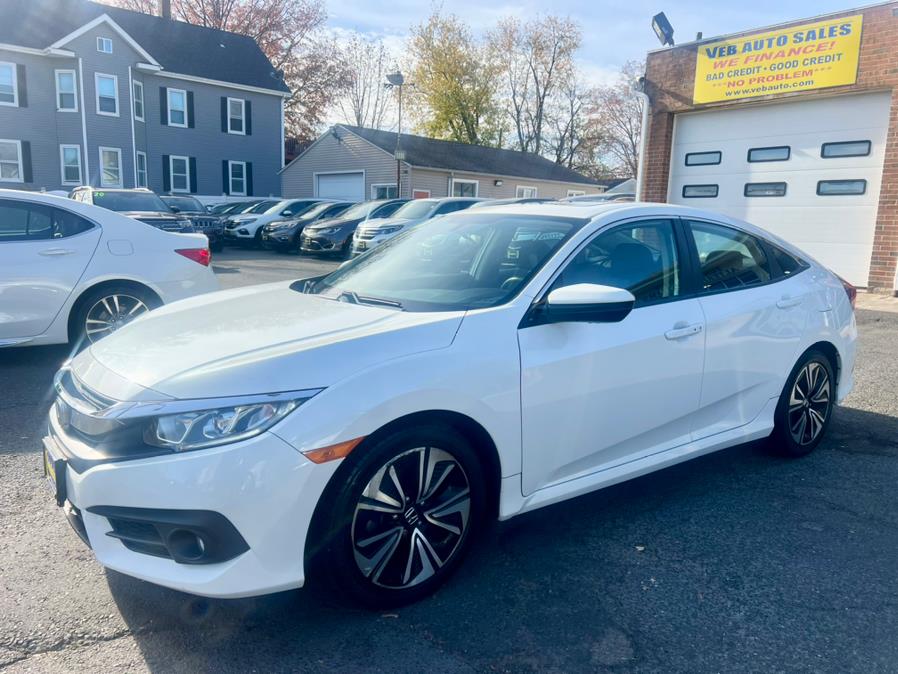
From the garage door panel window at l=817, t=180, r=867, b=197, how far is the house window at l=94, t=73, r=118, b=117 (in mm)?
25594

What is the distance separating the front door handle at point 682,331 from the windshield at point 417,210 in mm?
12554

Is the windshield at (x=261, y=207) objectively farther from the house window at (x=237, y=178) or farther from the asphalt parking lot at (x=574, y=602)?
the asphalt parking lot at (x=574, y=602)

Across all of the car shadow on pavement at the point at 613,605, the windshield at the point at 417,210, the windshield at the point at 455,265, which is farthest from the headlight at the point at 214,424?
the windshield at the point at 417,210

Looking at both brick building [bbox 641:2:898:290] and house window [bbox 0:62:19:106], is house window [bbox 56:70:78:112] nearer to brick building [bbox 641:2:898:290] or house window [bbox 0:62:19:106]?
→ house window [bbox 0:62:19:106]

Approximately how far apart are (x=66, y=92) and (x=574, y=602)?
3073 cm

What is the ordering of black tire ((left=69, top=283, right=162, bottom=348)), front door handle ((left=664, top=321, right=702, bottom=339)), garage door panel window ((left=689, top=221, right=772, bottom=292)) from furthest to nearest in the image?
black tire ((left=69, top=283, right=162, bottom=348))
garage door panel window ((left=689, top=221, right=772, bottom=292))
front door handle ((left=664, top=321, right=702, bottom=339))

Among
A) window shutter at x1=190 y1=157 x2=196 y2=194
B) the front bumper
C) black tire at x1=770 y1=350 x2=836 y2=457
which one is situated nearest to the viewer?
the front bumper

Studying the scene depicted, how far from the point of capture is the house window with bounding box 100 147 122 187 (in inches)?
1104

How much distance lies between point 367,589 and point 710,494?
2167 millimetres

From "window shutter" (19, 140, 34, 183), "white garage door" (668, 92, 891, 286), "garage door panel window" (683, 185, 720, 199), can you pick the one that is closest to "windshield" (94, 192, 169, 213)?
"garage door panel window" (683, 185, 720, 199)

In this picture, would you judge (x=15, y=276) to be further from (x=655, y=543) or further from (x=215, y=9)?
(x=215, y=9)

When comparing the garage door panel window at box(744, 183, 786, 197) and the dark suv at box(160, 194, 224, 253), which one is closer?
the garage door panel window at box(744, 183, 786, 197)

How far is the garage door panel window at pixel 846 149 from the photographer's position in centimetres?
1218

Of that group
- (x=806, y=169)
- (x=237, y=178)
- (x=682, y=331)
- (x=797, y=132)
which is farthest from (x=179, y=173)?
(x=682, y=331)
